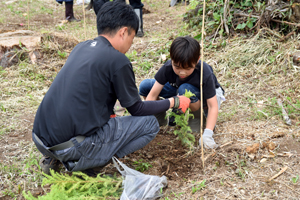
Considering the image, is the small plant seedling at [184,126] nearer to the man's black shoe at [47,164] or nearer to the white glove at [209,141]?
the white glove at [209,141]

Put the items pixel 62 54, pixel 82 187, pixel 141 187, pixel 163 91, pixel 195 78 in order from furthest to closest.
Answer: pixel 62 54
pixel 163 91
pixel 195 78
pixel 141 187
pixel 82 187

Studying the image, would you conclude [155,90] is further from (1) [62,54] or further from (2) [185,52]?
(1) [62,54]

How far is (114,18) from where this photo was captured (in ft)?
6.45

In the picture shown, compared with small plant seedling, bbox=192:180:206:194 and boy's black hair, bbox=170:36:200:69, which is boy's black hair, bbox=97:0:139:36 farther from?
small plant seedling, bbox=192:180:206:194

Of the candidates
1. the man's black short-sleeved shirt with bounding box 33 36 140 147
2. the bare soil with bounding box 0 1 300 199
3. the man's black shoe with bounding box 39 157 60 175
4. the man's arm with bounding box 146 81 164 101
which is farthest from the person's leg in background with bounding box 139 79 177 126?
the man's black shoe with bounding box 39 157 60 175

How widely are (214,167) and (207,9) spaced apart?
150 inches

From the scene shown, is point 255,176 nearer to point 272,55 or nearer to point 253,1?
point 272,55

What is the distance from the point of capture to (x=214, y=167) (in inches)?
86.0

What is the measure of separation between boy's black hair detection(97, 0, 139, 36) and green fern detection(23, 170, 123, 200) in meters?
1.05

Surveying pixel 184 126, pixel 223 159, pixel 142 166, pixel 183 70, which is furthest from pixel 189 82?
pixel 142 166

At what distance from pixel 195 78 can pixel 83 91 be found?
1152mm

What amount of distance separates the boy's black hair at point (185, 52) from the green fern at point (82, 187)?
42.6 inches

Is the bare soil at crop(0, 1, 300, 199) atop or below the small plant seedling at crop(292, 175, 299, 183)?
below

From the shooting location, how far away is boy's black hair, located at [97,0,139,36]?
1.97 meters
